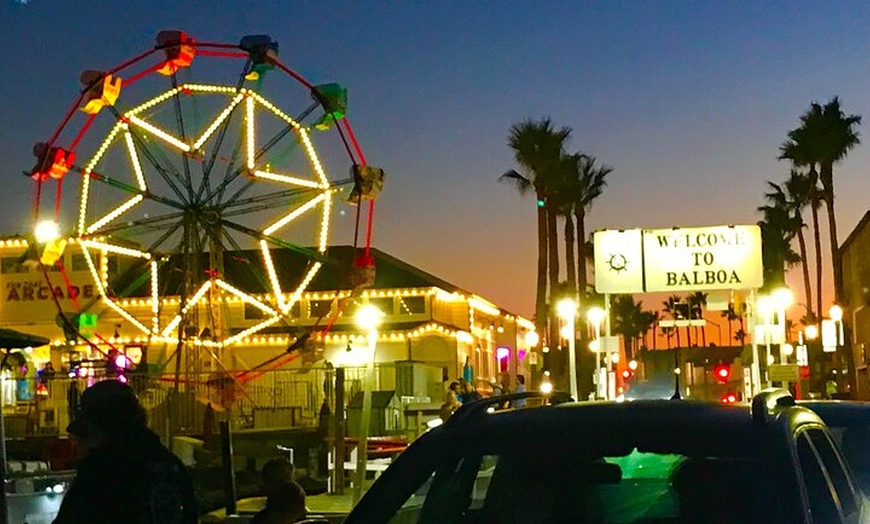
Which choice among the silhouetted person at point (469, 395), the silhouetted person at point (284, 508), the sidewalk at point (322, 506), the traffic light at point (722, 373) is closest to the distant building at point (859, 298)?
the traffic light at point (722, 373)

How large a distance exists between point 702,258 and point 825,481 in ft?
61.6

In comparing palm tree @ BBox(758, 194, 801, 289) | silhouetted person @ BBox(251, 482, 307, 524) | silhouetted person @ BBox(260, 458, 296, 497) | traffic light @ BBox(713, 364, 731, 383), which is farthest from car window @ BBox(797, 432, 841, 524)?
palm tree @ BBox(758, 194, 801, 289)

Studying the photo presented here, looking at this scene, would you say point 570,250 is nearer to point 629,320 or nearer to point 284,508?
point 284,508

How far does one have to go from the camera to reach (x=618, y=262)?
23469 millimetres

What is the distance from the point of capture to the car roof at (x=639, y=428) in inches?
161

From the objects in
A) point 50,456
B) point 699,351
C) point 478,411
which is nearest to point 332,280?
point 50,456

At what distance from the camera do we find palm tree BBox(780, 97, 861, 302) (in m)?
56.5

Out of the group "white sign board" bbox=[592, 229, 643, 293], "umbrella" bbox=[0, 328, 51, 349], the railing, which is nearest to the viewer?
"umbrella" bbox=[0, 328, 51, 349]

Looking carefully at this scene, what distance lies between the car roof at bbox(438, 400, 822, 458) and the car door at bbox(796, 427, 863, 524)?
0.38ft

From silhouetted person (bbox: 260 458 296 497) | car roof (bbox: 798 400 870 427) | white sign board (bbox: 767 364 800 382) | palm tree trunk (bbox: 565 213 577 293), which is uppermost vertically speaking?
palm tree trunk (bbox: 565 213 577 293)

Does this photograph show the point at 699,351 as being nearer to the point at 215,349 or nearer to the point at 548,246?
the point at 548,246

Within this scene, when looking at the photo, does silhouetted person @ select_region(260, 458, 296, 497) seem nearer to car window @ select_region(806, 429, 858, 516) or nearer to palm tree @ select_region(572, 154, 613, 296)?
car window @ select_region(806, 429, 858, 516)

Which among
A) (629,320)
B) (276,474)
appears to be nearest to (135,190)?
(276,474)

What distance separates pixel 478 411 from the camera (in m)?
4.52
